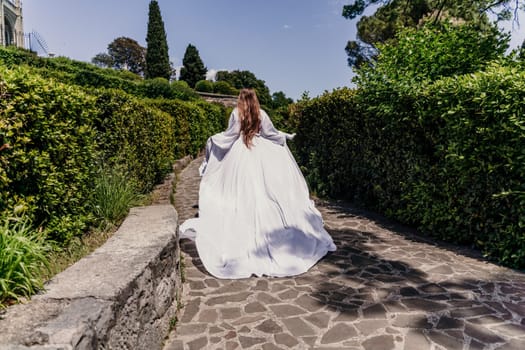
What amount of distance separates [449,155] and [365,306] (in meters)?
2.55

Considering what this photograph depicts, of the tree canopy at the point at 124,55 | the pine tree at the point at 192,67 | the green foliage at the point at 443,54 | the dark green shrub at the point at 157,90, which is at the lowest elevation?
the green foliage at the point at 443,54

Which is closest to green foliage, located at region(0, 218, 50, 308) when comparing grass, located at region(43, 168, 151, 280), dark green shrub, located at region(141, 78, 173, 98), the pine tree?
grass, located at region(43, 168, 151, 280)

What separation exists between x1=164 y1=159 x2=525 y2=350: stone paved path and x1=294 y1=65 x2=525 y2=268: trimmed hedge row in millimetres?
495

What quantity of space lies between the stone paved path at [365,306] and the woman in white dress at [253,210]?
0.22 metres

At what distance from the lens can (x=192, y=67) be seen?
2064 inches

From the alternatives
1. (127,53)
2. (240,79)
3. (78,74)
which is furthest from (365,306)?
(127,53)

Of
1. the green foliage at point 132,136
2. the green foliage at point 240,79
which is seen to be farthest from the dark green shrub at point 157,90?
the green foliage at point 240,79

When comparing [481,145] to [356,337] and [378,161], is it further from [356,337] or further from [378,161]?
[356,337]

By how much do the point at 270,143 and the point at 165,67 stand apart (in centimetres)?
4499

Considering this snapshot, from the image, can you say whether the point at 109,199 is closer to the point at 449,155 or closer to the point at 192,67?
the point at 449,155

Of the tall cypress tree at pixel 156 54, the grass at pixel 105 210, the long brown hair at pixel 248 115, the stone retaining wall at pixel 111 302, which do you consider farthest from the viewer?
the tall cypress tree at pixel 156 54

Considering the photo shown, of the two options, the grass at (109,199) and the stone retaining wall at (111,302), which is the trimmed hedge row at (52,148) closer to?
the grass at (109,199)

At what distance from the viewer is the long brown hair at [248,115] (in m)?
5.47

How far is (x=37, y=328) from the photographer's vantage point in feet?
5.38
